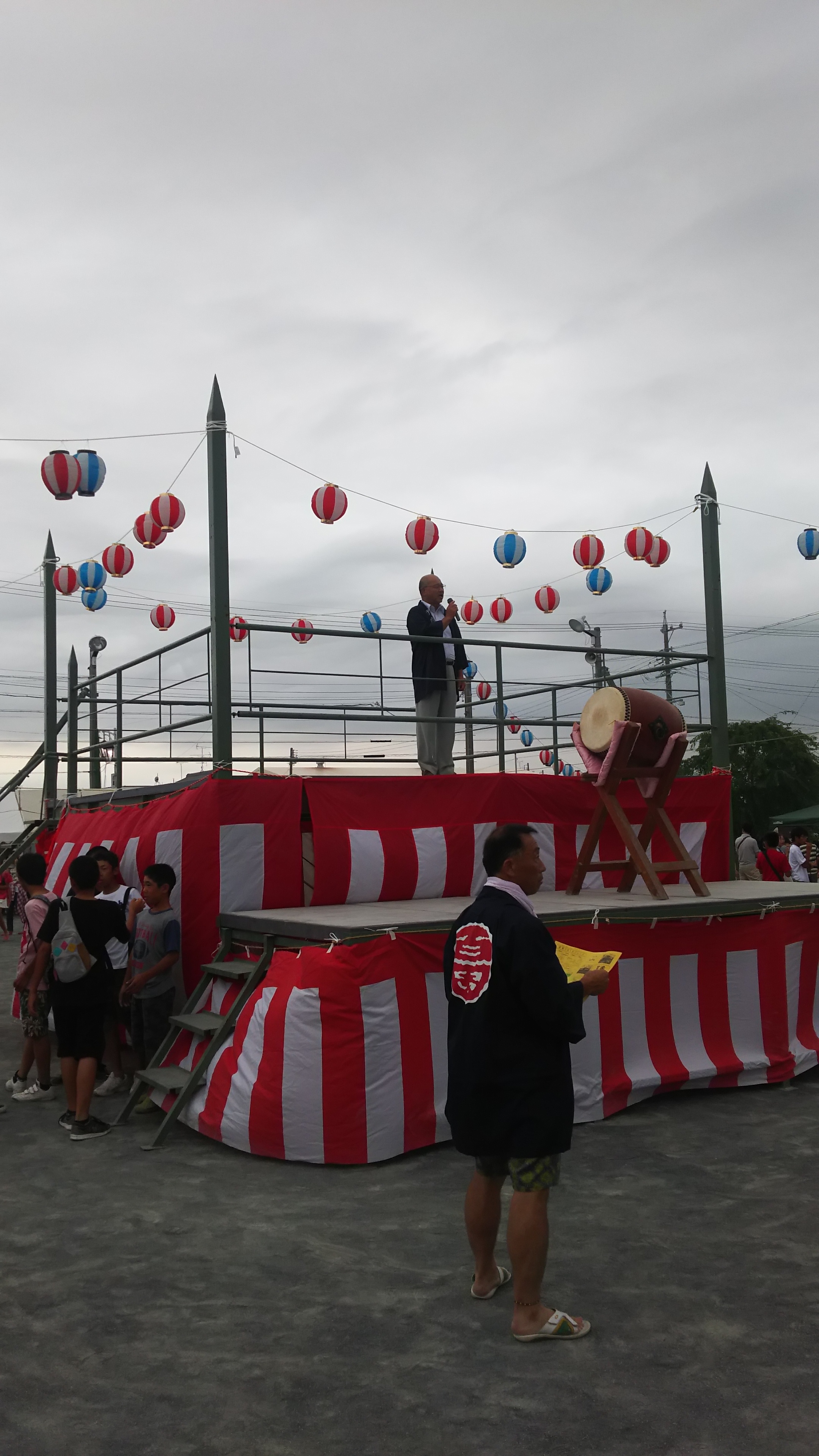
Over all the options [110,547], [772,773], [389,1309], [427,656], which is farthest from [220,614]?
[772,773]

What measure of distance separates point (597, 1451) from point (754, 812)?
4179 centimetres

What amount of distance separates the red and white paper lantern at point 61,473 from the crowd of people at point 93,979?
444cm

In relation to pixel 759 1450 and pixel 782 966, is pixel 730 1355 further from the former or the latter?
pixel 782 966

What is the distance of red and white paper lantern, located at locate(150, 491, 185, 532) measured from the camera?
41.4 feet

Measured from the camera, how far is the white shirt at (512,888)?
4.02 m

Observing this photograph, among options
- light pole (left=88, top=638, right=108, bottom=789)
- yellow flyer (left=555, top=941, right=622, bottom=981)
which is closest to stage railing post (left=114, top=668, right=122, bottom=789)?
light pole (left=88, top=638, right=108, bottom=789)

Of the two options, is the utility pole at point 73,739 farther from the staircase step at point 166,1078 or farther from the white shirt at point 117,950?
the staircase step at point 166,1078

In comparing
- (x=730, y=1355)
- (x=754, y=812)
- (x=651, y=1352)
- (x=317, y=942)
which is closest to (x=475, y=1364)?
(x=651, y=1352)

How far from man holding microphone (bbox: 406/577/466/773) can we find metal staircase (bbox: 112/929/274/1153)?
275 centimetres

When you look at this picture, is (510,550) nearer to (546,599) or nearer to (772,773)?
(546,599)

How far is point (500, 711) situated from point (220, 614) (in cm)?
319

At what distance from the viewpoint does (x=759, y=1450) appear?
123 inches

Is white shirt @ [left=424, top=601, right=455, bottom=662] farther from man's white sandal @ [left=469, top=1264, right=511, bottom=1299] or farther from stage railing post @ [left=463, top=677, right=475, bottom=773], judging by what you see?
man's white sandal @ [left=469, top=1264, right=511, bottom=1299]

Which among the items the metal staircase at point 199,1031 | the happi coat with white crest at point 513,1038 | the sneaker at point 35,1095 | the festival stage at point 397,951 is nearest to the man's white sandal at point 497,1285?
the happi coat with white crest at point 513,1038
